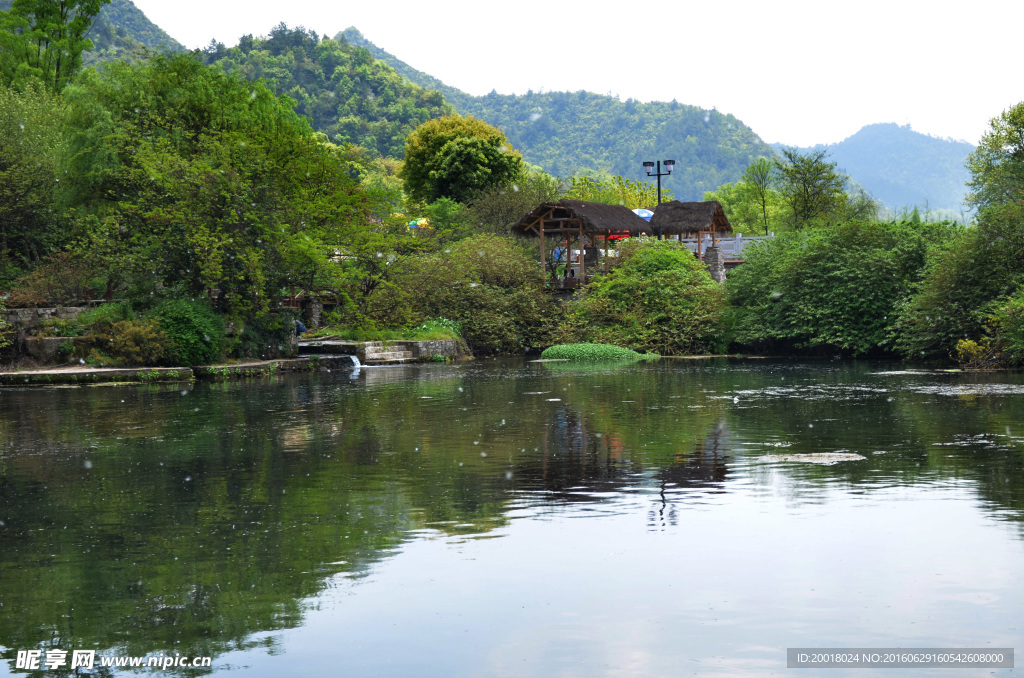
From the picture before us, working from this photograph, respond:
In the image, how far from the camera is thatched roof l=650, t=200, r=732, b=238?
5428 cm

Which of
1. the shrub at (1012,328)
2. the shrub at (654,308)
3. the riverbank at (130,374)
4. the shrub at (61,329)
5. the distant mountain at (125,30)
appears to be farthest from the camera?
the distant mountain at (125,30)

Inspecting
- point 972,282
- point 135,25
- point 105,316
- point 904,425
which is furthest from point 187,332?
point 135,25

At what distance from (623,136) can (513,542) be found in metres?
171

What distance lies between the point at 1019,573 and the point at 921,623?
4.48ft

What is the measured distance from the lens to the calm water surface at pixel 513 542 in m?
5.45

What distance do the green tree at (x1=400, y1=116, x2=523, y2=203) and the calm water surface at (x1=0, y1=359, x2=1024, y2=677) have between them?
1991 inches

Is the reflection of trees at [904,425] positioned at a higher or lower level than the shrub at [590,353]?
lower

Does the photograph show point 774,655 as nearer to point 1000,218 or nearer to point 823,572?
point 823,572

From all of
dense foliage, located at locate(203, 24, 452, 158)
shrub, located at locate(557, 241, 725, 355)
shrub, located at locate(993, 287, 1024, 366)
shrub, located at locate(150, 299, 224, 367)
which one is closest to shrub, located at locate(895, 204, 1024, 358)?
shrub, located at locate(993, 287, 1024, 366)

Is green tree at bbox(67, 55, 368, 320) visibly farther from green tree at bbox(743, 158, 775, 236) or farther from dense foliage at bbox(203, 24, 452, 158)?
dense foliage at bbox(203, 24, 452, 158)

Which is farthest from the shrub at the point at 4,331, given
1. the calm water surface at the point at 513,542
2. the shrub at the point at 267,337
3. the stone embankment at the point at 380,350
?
the calm water surface at the point at 513,542

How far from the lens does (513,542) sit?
7.71 m

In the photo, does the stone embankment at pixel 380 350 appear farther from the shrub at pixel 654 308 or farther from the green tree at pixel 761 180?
the green tree at pixel 761 180

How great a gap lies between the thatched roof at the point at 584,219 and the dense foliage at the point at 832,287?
8751 mm
